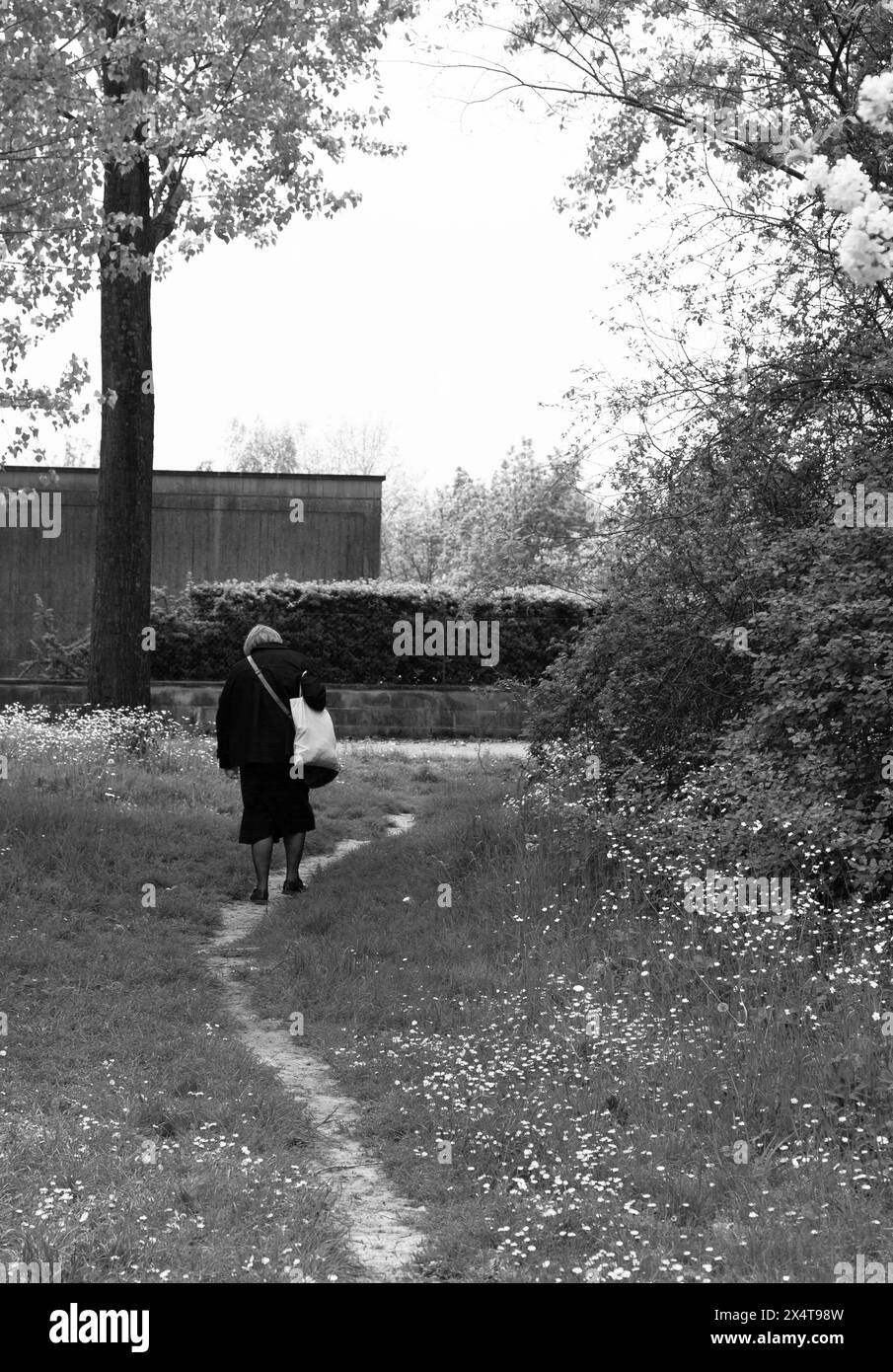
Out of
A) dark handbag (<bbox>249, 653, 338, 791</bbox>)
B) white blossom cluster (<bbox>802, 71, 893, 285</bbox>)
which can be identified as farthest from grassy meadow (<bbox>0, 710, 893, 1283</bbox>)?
white blossom cluster (<bbox>802, 71, 893, 285</bbox>)

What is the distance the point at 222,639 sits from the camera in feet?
63.1

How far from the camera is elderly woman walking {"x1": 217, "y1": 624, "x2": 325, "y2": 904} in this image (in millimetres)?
10148

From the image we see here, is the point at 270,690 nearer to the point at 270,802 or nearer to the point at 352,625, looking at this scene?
the point at 270,802

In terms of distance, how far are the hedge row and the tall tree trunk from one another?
3.58 meters

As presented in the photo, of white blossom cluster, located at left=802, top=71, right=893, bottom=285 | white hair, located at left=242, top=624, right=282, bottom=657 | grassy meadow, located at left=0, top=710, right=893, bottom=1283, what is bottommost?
grassy meadow, located at left=0, top=710, right=893, bottom=1283

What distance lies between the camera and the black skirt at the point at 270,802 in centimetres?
1016

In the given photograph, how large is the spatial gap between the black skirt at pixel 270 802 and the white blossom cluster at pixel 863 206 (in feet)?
21.7

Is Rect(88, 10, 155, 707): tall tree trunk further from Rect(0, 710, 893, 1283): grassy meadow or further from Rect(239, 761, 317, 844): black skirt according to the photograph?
Rect(239, 761, 317, 844): black skirt

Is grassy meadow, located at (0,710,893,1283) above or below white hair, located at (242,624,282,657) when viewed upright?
below

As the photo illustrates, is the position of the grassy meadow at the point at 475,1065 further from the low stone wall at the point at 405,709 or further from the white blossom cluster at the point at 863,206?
the low stone wall at the point at 405,709

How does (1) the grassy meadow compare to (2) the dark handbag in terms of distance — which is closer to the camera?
(1) the grassy meadow

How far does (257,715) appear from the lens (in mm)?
10234

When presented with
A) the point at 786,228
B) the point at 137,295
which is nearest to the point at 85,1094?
the point at 786,228

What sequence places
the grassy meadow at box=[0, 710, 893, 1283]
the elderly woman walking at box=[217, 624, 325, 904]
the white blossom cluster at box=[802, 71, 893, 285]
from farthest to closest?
the elderly woman walking at box=[217, 624, 325, 904]
the grassy meadow at box=[0, 710, 893, 1283]
the white blossom cluster at box=[802, 71, 893, 285]
